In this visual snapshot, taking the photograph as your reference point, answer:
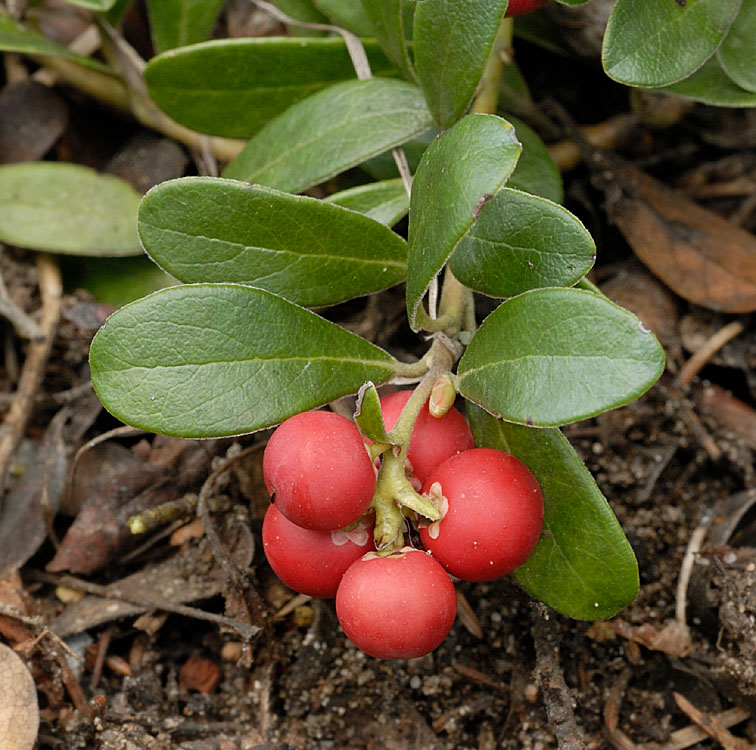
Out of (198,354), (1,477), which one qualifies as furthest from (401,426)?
(1,477)

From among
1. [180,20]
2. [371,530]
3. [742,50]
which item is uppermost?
[742,50]

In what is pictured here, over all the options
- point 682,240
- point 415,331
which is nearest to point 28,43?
point 415,331

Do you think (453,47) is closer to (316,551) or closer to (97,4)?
(316,551)

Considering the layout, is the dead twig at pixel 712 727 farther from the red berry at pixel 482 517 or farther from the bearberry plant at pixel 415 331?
the red berry at pixel 482 517

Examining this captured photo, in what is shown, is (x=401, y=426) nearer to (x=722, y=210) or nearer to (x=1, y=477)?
(x=1, y=477)

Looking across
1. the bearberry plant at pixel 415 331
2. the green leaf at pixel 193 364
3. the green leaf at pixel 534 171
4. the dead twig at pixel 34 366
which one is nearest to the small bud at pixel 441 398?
the bearberry plant at pixel 415 331

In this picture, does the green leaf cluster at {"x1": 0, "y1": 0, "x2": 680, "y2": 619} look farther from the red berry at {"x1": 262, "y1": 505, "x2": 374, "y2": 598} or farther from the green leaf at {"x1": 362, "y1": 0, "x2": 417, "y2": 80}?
the red berry at {"x1": 262, "y1": 505, "x2": 374, "y2": 598}
